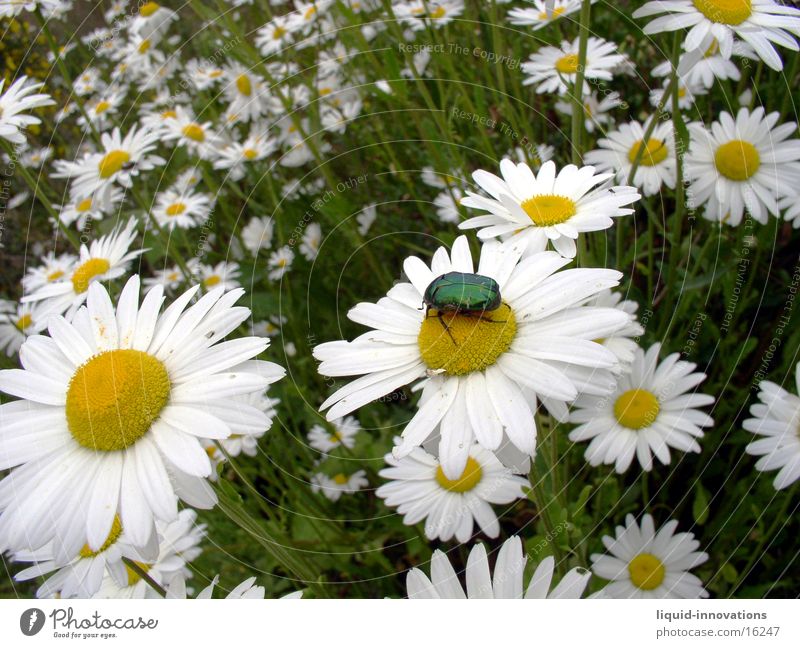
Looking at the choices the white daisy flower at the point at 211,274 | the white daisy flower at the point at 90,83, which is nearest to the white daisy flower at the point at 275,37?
the white daisy flower at the point at 211,274

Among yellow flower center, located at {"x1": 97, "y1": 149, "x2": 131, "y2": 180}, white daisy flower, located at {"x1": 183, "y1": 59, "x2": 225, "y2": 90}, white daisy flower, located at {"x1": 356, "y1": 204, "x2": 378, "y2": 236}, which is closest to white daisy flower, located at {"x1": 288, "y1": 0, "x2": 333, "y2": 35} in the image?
white daisy flower, located at {"x1": 183, "y1": 59, "x2": 225, "y2": 90}

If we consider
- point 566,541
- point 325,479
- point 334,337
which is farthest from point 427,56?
point 566,541

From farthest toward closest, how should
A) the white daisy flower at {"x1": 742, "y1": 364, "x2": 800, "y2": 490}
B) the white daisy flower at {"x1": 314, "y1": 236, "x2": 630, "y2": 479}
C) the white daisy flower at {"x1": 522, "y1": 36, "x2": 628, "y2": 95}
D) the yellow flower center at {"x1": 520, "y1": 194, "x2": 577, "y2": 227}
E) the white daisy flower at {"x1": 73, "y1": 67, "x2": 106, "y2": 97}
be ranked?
the white daisy flower at {"x1": 73, "y1": 67, "x2": 106, "y2": 97} → the white daisy flower at {"x1": 522, "y1": 36, "x2": 628, "y2": 95} → the white daisy flower at {"x1": 742, "y1": 364, "x2": 800, "y2": 490} → the yellow flower center at {"x1": 520, "y1": 194, "x2": 577, "y2": 227} → the white daisy flower at {"x1": 314, "y1": 236, "x2": 630, "y2": 479}

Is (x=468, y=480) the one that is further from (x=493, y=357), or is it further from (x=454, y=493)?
(x=493, y=357)

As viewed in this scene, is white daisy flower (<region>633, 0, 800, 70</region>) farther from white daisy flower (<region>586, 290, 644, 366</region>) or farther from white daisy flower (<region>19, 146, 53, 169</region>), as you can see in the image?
white daisy flower (<region>19, 146, 53, 169</region>)

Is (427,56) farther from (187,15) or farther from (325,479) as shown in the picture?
(187,15)

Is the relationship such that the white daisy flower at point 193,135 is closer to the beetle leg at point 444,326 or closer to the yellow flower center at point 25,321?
the yellow flower center at point 25,321

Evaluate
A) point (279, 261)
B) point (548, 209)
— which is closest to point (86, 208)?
point (279, 261)
